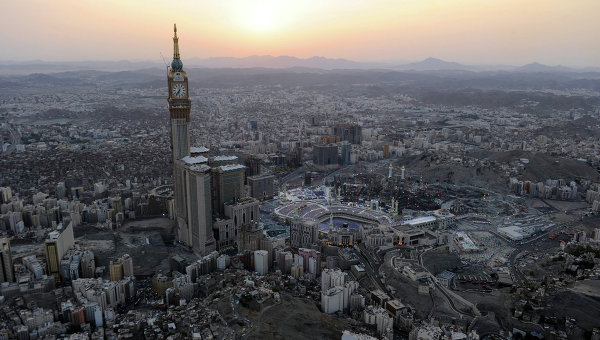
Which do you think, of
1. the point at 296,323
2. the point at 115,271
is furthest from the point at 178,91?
the point at 296,323

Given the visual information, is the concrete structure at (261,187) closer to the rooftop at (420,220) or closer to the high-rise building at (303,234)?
the high-rise building at (303,234)

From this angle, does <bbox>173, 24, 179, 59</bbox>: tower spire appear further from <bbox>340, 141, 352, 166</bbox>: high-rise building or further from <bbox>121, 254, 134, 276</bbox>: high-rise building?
<bbox>340, 141, 352, 166</bbox>: high-rise building

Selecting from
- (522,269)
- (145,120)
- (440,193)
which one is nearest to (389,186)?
(440,193)

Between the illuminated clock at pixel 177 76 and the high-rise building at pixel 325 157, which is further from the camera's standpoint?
the high-rise building at pixel 325 157

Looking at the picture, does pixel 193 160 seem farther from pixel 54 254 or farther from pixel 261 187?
pixel 261 187

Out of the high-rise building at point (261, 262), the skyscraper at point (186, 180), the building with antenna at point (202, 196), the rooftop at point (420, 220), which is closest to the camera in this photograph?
the high-rise building at point (261, 262)

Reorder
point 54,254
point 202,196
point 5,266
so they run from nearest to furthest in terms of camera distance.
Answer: point 5,266 < point 54,254 < point 202,196

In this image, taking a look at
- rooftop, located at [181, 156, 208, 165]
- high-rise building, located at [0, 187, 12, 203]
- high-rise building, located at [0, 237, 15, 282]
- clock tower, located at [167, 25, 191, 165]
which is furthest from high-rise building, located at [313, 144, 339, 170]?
high-rise building, located at [0, 237, 15, 282]

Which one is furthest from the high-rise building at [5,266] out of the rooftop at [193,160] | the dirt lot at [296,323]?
the dirt lot at [296,323]
